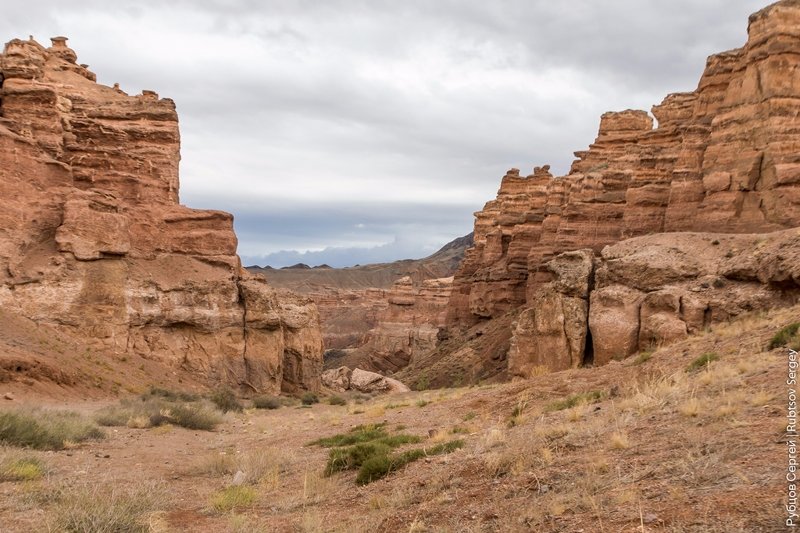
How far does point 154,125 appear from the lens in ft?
111

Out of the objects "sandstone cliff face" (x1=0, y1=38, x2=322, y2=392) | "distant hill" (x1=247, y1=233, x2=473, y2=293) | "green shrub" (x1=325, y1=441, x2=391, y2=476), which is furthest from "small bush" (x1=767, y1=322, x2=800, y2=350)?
"distant hill" (x1=247, y1=233, x2=473, y2=293)

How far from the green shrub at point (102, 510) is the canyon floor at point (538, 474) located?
7 cm

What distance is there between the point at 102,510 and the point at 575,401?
8.37m

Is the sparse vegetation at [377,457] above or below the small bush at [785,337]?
below

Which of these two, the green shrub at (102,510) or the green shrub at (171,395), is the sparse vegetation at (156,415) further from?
the green shrub at (102,510)

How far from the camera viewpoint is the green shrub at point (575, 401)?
38.7 ft

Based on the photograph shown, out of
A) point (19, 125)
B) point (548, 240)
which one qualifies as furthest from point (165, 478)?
point (548, 240)

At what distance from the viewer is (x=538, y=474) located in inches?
271

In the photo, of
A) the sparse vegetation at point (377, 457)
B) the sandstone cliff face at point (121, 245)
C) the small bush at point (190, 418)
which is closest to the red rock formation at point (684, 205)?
the sandstone cliff face at point (121, 245)

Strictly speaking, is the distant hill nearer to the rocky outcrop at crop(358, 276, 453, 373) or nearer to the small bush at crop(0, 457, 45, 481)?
the rocky outcrop at crop(358, 276, 453, 373)

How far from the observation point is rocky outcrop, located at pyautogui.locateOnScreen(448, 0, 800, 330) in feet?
95.6

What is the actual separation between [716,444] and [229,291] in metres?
28.0

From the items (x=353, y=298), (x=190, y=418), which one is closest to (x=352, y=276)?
(x=353, y=298)

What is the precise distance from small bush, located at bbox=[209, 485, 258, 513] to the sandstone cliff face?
21.0m
